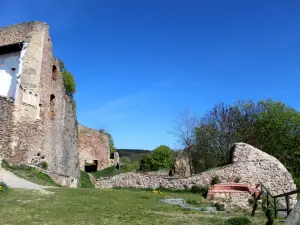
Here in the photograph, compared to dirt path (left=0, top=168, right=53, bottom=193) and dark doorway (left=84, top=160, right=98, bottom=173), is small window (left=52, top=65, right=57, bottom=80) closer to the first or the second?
dirt path (left=0, top=168, right=53, bottom=193)

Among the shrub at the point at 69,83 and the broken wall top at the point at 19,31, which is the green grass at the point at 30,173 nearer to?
the broken wall top at the point at 19,31

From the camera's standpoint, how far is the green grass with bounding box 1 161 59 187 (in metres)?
16.5

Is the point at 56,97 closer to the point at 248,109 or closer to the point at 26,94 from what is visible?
the point at 26,94

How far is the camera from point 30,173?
17.6 metres

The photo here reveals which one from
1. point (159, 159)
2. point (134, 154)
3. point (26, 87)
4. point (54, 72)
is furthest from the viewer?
point (134, 154)

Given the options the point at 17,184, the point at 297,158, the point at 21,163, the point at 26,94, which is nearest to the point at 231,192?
the point at 17,184

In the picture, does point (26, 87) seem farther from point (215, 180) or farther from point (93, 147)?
point (93, 147)

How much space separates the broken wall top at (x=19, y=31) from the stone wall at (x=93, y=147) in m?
19.6

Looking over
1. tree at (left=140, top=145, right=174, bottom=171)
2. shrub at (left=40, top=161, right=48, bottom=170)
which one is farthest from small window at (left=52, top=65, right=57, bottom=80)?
tree at (left=140, top=145, right=174, bottom=171)

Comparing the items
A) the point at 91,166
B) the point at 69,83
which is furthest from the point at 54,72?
the point at 91,166

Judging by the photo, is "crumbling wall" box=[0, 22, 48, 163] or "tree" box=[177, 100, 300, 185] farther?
"tree" box=[177, 100, 300, 185]

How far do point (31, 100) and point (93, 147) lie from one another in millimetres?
21922

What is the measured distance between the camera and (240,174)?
21.0 metres

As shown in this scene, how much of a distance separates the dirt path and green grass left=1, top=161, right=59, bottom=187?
56 cm
